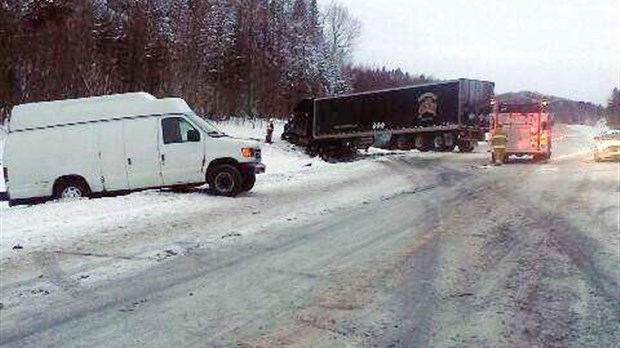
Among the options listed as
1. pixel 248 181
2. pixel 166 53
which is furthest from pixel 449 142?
pixel 248 181

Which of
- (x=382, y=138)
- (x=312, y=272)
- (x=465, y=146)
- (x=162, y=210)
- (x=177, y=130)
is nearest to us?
(x=312, y=272)

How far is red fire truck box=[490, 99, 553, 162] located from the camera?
28141 mm

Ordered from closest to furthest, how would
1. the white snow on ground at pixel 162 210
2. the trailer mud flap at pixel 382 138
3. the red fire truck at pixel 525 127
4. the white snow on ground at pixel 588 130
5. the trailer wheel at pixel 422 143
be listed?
the white snow on ground at pixel 162 210, the red fire truck at pixel 525 127, the trailer wheel at pixel 422 143, the trailer mud flap at pixel 382 138, the white snow on ground at pixel 588 130

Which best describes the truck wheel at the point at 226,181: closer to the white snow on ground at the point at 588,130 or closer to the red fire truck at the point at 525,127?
the red fire truck at the point at 525,127

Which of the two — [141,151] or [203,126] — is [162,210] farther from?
[203,126]

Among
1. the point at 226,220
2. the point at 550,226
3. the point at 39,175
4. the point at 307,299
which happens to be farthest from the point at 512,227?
the point at 39,175

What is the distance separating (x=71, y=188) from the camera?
50.2 feet

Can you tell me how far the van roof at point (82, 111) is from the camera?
15.4 metres

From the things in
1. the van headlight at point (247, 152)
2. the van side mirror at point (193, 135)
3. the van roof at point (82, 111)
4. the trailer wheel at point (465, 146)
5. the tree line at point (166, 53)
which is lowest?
the trailer wheel at point (465, 146)

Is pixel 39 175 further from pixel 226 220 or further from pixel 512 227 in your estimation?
pixel 512 227

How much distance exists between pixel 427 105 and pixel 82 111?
23558mm

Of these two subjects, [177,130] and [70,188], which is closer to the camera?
[70,188]

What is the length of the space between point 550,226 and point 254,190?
7.64m

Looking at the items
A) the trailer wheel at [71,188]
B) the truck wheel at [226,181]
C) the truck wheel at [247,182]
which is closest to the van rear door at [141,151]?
the trailer wheel at [71,188]
